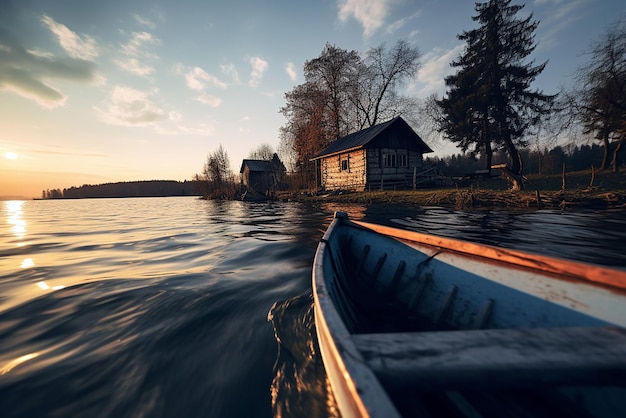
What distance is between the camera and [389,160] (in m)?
18.1

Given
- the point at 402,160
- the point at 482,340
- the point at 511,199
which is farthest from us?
the point at 402,160

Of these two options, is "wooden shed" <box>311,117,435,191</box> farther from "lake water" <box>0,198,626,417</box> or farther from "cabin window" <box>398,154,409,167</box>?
"lake water" <box>0,198,626,417</box>

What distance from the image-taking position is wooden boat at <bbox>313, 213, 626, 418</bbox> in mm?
921

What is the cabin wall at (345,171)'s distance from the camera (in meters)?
18.2

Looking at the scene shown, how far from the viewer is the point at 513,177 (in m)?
12.6

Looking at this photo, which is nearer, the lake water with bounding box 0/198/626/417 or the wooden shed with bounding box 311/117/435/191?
the lake water with bounding box 0/198/626/417

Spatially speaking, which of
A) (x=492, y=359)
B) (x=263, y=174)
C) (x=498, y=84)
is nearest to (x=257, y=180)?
(x=263, y=174)

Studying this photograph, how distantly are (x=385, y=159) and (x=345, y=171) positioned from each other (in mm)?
3425

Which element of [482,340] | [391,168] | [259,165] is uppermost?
[259,165]

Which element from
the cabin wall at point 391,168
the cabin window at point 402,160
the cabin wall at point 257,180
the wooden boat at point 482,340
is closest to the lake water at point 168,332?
the wooden boat at point 482,340

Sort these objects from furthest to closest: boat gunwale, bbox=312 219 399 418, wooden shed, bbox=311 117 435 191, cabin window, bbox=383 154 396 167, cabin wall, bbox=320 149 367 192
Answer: cabin wall, bbox=320 149 367 192 → cabin window, bbox=383 154 396 167 → wooden shed, bbox=311 117 435 191 → boat gunwale, bbox=312 219 399 418

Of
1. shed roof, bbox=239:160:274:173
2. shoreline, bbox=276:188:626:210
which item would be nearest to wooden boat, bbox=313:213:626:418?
shoreline, bbox=276:188:626:210

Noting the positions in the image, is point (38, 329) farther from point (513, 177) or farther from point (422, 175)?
point (422, 175)

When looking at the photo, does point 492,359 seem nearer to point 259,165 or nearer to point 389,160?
point 389,160
